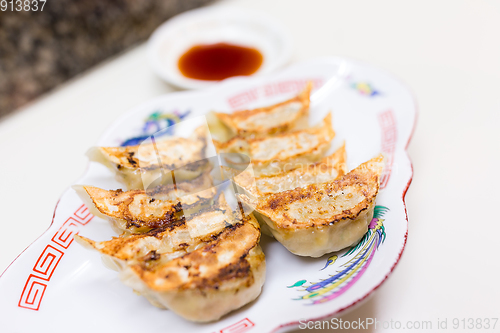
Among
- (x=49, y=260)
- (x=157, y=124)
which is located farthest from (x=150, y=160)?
(x=49, y=260)

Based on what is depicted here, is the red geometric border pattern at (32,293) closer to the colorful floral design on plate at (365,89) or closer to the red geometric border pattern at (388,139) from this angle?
the red geometric border pattern at (388,139)

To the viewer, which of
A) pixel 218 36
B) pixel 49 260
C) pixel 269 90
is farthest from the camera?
pixel 218 36

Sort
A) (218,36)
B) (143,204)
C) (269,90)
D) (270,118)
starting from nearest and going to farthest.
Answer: (143,204) < (270,118) < (269,90) < (218,36)

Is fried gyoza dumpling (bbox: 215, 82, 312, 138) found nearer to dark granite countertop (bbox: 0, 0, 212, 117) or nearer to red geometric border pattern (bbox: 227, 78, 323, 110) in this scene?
red geometric border pattern (bbox: 227, 78, 323, 110)

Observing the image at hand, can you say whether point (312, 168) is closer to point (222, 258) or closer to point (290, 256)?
point (290, 256)

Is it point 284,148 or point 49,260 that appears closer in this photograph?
point 49,260

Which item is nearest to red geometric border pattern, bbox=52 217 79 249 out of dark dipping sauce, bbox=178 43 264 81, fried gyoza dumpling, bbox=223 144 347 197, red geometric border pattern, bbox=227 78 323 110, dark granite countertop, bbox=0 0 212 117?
fried gyoza dumpling, bbox=223 144 347 197

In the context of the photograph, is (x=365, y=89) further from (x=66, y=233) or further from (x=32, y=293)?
(x=32, y=293)
